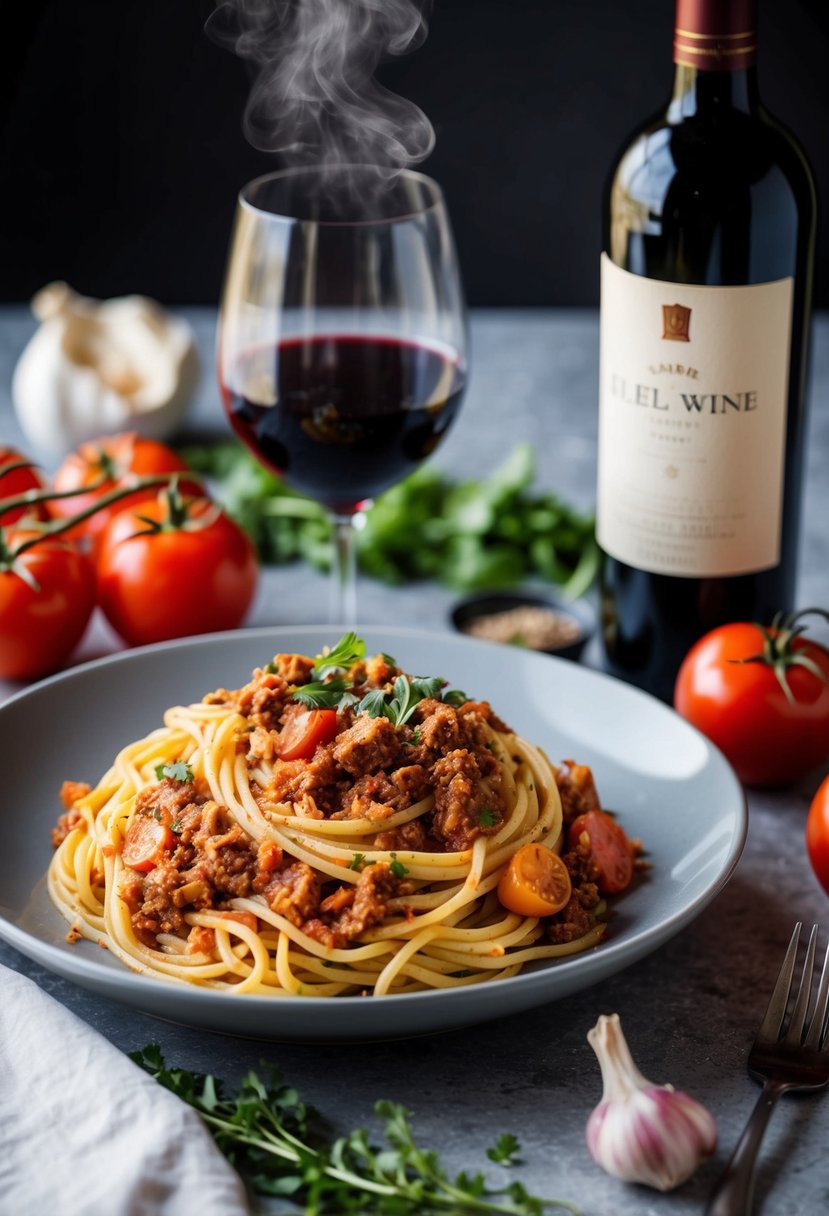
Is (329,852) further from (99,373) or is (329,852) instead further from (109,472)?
(99,373)

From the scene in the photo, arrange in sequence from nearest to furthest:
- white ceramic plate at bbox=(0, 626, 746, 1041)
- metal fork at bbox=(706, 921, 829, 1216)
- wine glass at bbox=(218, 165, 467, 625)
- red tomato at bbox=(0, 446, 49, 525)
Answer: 1. white ceramic plate at bbox=(0, 626, 746, 1041)
2. metal fork at bbox=(706, 921, 829, 1216)
3. wine glass at bbox=(218, 165, 467, 625)
4. red tomato at bbox=(0, 446, 49, 525)

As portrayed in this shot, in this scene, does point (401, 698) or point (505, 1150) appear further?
point (401, 698)

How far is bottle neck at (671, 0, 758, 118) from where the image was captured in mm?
2422

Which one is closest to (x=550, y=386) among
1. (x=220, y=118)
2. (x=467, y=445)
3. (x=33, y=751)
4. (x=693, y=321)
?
(x=467, y=445)

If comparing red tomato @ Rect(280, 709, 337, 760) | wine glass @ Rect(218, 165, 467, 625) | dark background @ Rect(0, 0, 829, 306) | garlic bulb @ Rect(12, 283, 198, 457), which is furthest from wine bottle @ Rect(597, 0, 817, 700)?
dark background @ Rect(0, 0, 829, 306)

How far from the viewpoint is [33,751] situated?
2479mm

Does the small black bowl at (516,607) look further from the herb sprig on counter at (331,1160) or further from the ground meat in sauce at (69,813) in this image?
the herb sprig on counter at (331,1160)

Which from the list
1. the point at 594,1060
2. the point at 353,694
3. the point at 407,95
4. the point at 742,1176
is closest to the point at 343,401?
the point at 353,694

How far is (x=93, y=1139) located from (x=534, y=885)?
67cm

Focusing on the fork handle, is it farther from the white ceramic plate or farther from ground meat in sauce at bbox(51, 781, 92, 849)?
ground meat in sauce at bbox(51, 781, 92, 849)

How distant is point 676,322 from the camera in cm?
256

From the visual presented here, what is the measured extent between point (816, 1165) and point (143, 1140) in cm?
81

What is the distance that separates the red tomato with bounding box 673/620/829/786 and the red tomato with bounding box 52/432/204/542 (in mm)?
1324

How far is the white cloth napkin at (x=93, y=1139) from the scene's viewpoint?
167 centimetres
